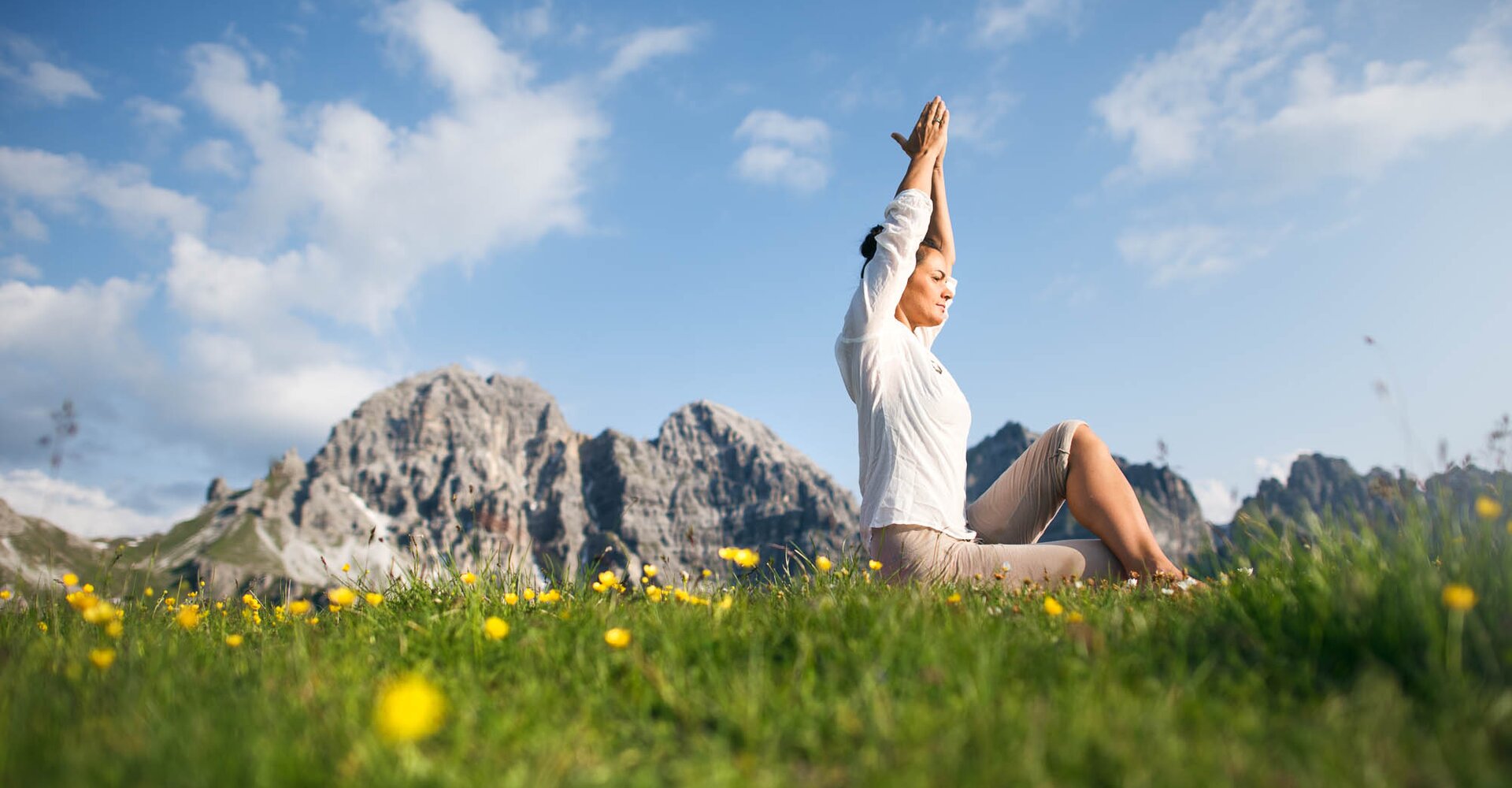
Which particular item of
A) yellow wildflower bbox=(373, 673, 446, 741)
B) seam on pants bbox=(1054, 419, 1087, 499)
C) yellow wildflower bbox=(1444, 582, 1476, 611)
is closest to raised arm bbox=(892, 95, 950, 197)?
seam on pants bbox=(1054, 419, 1087, 499)

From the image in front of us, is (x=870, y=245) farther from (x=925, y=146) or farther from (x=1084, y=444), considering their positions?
(x=1084, y=444)

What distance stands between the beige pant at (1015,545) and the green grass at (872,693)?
1146 millimetres

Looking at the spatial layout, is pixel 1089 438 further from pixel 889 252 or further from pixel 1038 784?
pixel 1038 784

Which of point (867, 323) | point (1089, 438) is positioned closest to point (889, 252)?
point (867, 323)

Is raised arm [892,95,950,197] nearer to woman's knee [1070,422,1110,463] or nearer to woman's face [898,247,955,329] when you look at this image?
woman's face [898,247,955,329]

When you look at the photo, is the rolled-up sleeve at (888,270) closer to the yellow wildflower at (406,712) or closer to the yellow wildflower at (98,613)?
the yellow wildflower at (406,712)

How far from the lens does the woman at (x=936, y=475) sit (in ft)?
17.4

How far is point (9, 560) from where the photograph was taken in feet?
509

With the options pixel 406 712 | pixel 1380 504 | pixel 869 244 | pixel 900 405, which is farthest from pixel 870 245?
pixel 406 712

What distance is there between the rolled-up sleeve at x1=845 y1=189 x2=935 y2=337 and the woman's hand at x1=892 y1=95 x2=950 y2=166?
0.72 m

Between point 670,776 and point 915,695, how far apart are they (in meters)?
0.90

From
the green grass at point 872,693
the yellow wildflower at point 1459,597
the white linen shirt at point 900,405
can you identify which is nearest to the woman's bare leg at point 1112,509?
the white linen shirt at point 900,405

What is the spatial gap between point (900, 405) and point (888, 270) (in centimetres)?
97

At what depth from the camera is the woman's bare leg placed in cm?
536
